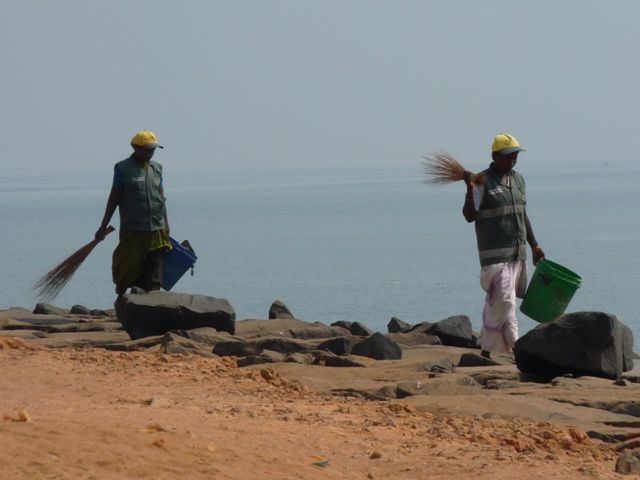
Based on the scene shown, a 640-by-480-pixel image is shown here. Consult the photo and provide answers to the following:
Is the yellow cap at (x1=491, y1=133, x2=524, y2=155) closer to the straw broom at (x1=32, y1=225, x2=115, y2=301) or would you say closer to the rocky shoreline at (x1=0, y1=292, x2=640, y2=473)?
the rocky shoreline at (x1=0, y1=292, x2=640, y2=473)

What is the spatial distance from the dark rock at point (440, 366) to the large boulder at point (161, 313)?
230cm

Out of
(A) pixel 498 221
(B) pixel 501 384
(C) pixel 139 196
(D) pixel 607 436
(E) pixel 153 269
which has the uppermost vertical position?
(C) pixel 139 196

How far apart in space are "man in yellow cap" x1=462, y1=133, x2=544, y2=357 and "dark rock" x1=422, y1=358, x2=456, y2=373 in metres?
0.47

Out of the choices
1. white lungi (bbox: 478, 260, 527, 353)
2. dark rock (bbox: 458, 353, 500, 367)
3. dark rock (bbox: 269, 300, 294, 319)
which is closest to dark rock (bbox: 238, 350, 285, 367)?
dark rock (bbox: 458, 353, 500, 367)

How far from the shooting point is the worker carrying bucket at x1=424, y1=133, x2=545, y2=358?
400 inches

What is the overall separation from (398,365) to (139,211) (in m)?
2.69

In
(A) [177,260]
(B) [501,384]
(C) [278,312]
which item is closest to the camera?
→ (B) [501,384]

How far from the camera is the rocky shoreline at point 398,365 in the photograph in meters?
7.91

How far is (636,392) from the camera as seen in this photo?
885 cm

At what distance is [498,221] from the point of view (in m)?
10.2

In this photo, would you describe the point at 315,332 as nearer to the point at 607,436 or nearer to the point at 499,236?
the point at 499,236

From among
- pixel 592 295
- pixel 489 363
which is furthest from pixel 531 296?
→ pixel 592 295

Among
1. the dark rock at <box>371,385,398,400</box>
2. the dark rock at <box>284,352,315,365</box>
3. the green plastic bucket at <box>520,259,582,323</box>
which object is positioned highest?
the green plastic bucket at <box>520,259,582,323</box>

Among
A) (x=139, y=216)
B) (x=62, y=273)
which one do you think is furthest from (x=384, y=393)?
(x=62, y=273)
